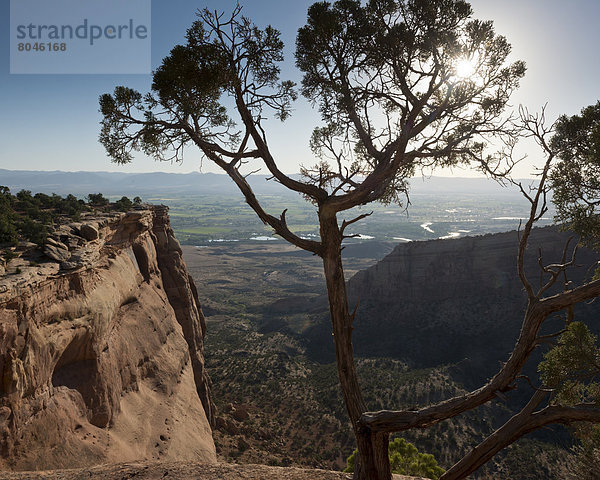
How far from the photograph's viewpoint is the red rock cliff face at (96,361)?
9484 mm

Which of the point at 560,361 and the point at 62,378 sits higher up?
the point at 560,361

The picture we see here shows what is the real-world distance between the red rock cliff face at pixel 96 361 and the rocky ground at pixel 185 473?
5.34ft

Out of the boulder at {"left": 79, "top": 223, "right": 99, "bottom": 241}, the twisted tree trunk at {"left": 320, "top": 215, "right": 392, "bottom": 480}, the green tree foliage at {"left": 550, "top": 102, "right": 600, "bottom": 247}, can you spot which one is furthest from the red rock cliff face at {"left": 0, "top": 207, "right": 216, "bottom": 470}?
the green tree foliage at {"left": 550, "top": 102, "right": 600, "bottom": 247}

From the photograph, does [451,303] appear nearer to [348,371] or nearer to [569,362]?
[569,362]

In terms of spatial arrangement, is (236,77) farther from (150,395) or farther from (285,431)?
(285,431)

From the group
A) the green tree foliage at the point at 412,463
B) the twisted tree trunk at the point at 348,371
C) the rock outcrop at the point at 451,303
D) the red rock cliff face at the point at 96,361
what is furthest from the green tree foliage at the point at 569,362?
the rock outcrop at the point at 451,303

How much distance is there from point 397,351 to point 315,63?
39782 millimetres

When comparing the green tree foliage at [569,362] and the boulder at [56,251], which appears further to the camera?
the boulder at [56,251]

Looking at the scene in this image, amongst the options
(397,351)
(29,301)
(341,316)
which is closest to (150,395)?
(29,301)

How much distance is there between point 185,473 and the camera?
945 cm

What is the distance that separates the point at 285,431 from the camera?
2867 centimetres

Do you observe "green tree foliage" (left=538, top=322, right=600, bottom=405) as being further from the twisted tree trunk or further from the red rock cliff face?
the red rock cliff face

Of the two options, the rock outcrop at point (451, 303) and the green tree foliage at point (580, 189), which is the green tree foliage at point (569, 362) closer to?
the green tree foliage at point (580, 189)

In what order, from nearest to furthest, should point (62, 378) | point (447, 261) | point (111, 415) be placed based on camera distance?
point (62, 378) < point (111, 415) < point (447, 261)
